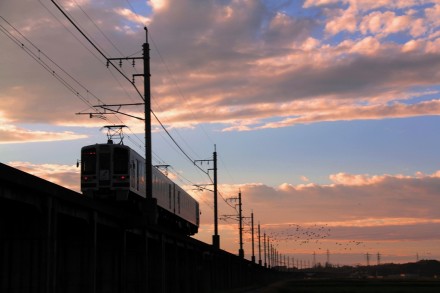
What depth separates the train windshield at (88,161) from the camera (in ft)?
103

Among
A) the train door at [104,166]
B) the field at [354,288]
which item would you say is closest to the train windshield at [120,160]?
the train door at [104,166]

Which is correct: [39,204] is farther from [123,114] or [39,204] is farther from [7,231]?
[123,114]

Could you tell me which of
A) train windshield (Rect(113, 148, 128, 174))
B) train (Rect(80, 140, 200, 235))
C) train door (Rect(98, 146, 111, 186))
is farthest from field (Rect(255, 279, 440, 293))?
train door (Rect(98, 146, 111, 186))

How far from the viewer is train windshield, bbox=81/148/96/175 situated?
31.5 metres

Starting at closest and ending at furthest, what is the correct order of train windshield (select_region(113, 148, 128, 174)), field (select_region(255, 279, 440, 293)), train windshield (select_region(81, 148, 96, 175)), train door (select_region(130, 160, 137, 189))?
1. train windshield (select_region(113, 148, 128, 174))
2. train windshield (select_region(81, 148, 96, 175))
3. train door (select_region(130, 160, 137, 189))
4. field (select_region(255, 279, 440, 293))

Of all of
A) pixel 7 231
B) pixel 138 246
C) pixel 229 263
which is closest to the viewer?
pixel 7 231

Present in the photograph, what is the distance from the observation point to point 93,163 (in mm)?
31531

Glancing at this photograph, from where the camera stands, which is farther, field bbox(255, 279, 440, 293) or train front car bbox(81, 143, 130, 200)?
field bbox(255, 279, 440, 293)

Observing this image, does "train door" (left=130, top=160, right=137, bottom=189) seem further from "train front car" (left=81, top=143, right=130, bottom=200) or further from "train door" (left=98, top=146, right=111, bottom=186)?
"train door" (left=98, top=146, right=111, bottom=186)

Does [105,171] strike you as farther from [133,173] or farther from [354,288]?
[354,288]

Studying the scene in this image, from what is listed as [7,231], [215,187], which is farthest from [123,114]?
[215,187]

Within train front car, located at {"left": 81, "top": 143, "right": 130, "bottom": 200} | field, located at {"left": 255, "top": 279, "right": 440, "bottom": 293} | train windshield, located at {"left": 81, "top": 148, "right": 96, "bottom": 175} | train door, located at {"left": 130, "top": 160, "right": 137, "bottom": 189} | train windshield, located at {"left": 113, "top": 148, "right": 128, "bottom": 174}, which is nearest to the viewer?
train front car, located at {"left": 81, "top": 143, "right": 130, "bottom": 200}

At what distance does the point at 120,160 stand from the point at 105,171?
0.90 meters

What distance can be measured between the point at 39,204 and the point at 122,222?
912 cm
